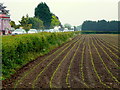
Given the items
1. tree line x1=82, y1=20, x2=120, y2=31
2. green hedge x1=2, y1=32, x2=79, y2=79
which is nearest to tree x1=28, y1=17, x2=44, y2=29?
tree line x1=82, y1=20, x2=120, y2=31

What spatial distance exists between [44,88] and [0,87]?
6.69 ft

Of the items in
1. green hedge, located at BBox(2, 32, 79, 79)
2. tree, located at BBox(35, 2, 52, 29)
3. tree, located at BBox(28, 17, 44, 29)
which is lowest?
green hedge, located at BBox(2, 32, 79, 79)

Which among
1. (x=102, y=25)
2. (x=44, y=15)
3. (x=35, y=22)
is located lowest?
(x=35, y=22)

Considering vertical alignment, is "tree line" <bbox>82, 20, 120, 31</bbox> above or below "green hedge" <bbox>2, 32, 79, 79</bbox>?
above

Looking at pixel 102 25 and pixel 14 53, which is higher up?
pixel 102 25

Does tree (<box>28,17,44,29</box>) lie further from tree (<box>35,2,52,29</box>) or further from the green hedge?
the green hedge

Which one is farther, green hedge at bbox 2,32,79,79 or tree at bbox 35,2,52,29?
tree at bbox 35,2,52,29

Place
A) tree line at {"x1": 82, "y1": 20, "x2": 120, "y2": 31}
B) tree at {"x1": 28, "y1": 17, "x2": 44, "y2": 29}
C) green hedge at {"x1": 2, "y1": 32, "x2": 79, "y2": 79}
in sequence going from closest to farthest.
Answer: green hedge at {"x1": 2, "y1": 32, "x2": 79, "y2": 79}, tree at {"x1": 28, "y1": 17, "x2": 44, "y2": 29}, tree line at {"x1": 82, "y1": 20, "x2": 120, "y2": 31}

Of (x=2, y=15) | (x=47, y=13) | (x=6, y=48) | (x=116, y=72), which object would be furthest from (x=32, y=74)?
(x=47, y=13)

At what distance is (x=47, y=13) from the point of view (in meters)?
120

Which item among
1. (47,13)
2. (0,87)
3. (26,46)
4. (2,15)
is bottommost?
(0,87)

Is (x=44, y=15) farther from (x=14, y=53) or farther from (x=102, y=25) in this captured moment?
(x=14, y=53)

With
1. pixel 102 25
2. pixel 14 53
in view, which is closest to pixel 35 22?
pixel 102 25

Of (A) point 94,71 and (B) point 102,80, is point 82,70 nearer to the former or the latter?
(A) point 94,71
